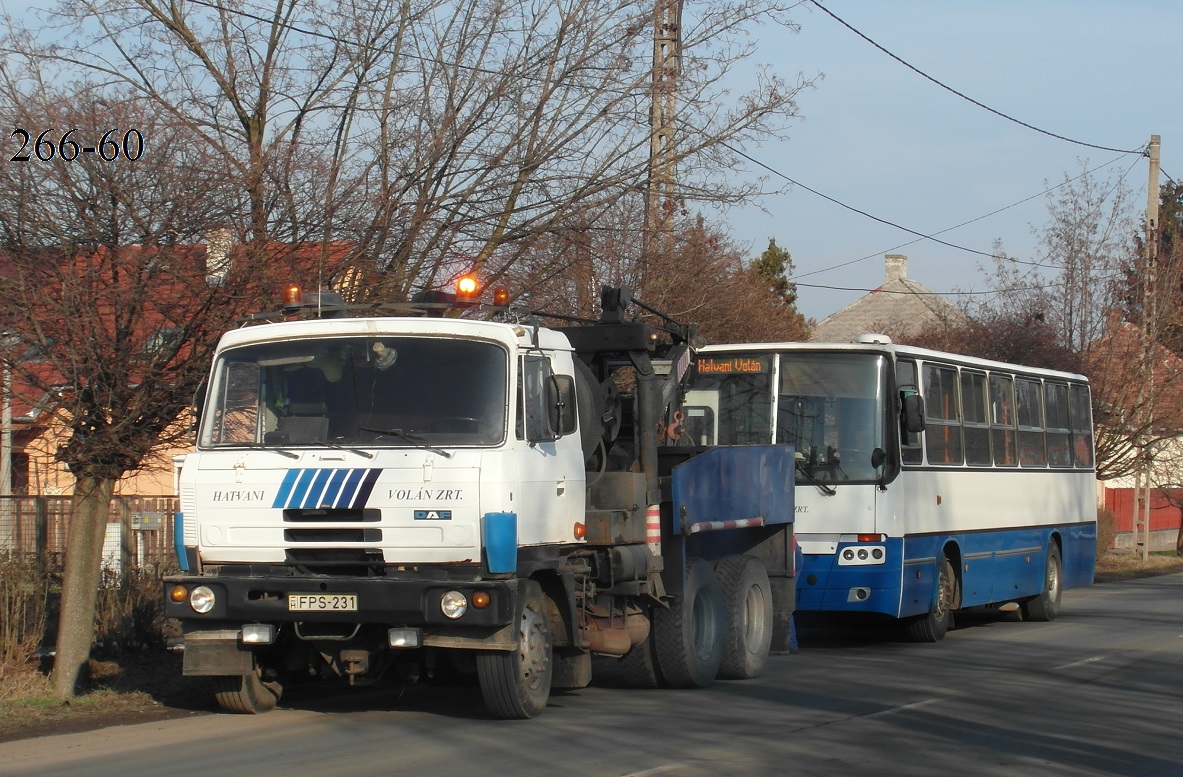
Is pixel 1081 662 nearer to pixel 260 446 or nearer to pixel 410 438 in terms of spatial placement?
pixel 410 438

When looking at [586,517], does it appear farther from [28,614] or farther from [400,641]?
[28,614]

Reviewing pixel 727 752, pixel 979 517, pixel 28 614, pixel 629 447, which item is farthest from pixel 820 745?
pixel 979 517

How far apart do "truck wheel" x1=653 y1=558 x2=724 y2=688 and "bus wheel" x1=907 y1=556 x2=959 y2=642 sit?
409 cm

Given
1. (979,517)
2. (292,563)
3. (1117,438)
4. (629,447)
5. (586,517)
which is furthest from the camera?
(1117,438)

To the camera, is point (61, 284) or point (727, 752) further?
point (61, 284)

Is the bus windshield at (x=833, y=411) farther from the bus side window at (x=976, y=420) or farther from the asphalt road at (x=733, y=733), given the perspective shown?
the bus side window at (x=976, y=420)

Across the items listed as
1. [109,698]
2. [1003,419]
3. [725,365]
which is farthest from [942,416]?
[109,698]

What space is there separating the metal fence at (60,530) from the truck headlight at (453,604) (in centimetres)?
601

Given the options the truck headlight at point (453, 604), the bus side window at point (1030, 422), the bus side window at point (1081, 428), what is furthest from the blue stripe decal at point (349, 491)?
the bus side window at point (1081, 428)

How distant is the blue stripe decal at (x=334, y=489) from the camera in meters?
9.34

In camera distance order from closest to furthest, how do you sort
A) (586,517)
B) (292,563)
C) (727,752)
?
1. (727,752)
2. (292,563)
3. (586,517)

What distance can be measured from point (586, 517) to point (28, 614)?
4848 millimetres

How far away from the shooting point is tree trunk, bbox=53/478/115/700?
11.1 m

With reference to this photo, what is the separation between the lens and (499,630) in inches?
365
